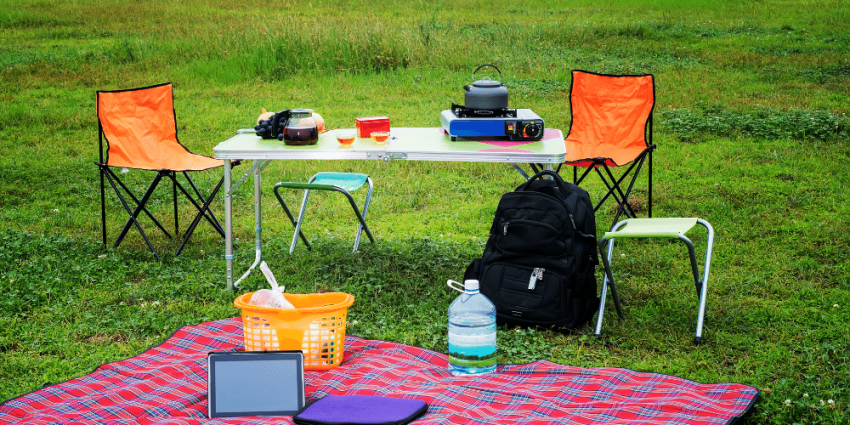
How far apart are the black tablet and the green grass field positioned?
0.83 meters

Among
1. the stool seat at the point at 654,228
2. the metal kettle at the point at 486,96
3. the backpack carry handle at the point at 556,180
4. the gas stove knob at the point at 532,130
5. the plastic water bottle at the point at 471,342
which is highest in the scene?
the metal kettle at the point at 486,96

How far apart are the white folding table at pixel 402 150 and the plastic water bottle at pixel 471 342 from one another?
0.71 meters

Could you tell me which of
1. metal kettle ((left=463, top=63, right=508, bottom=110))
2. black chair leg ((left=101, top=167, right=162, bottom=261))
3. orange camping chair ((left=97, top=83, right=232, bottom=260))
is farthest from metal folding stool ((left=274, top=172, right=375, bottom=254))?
metal kettle ((left=463, top=63, right=508, bottom=110))

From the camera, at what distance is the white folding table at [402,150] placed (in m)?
3.78

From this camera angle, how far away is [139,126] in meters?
5.20

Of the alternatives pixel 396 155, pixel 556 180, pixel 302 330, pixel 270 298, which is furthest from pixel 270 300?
pixel 556 180

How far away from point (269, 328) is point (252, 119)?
5.34 metres

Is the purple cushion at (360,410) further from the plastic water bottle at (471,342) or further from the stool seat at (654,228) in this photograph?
the stool seat at (654,228)

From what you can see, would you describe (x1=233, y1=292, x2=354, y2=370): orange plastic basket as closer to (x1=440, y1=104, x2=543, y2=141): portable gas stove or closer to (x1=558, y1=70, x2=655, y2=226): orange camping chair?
(x1=440, y1=104, x2=543, y2=141): portable gas stove

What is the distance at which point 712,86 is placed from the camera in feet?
30.6

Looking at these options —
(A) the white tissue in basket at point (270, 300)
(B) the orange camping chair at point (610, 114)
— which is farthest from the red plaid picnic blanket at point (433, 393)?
(B) the orange camping chair at point (610, 114)

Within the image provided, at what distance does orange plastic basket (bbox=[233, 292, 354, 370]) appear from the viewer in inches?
130

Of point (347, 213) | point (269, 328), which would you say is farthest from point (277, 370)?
point (347, 213)

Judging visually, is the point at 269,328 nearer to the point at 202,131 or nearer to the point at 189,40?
the point at 202,131
